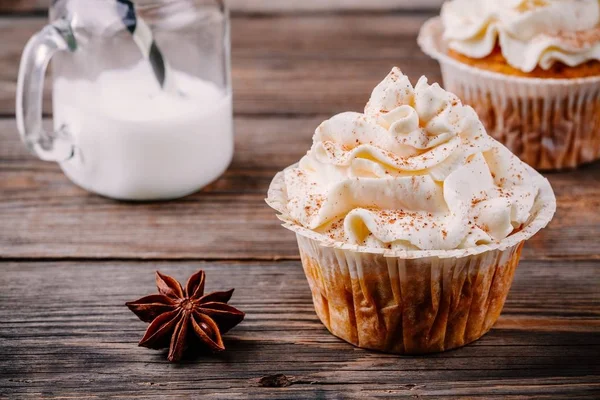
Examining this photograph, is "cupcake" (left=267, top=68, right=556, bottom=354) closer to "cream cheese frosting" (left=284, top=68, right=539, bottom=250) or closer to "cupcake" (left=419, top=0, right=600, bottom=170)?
"cream cheese frosting" (left=284, top=68, right=539, bottom=250)

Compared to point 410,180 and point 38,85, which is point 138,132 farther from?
point 410,180

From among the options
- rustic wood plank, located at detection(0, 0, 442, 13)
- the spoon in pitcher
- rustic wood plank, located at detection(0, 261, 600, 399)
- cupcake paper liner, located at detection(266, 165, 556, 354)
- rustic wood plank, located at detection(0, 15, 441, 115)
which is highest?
the spoon in pitcher

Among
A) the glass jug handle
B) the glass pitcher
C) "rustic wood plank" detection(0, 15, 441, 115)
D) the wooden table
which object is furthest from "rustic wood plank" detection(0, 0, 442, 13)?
the glass jug handle

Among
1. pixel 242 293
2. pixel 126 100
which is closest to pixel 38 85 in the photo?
pixel 126 100

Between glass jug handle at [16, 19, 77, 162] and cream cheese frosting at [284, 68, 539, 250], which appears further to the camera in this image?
glass jug handle at [16, 19, 77, 162]

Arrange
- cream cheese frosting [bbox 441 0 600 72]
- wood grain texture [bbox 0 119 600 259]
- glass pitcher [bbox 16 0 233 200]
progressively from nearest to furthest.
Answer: wood grain texture [bbox 0 119 600 259], glass pitcher [bbox 16 0 233 200], cream cheese frosting [bbox 441 0 600 72]

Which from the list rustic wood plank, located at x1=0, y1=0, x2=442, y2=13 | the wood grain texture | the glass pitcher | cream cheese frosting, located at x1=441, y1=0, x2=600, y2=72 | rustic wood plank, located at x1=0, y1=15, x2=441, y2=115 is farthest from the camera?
rustic wood plank, located at x1=0, y1=0, x2=442, y2=13
